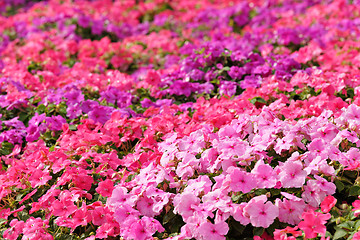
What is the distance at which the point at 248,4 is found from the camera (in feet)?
24.6

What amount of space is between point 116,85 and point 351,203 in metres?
2.82

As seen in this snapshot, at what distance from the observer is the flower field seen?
2.50 m

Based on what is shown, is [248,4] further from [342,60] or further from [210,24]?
[342,60]

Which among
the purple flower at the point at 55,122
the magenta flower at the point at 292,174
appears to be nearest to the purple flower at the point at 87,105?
the purple flower at the point at 55,122

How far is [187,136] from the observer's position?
3.16 meters

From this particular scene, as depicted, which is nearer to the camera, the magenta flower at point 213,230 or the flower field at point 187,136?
the magenta flower at point 213,230

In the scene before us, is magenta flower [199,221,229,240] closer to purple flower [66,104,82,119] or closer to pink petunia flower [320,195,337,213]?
pink petunia flower [320,195,337,213]

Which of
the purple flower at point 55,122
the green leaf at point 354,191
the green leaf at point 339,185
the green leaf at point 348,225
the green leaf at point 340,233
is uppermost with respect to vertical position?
the green leaf at point 339,185

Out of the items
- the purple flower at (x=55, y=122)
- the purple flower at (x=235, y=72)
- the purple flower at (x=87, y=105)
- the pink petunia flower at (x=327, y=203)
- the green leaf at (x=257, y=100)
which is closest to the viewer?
the pink petunia flower at (x=327, y=203)

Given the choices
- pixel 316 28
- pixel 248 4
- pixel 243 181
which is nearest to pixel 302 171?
pixel 243 181

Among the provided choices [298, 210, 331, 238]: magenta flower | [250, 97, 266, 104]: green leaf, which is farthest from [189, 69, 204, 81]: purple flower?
[298, 210, 331, 238]: magenta flower

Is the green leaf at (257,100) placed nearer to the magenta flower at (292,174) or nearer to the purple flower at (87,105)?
the magenta flower at (292,174)

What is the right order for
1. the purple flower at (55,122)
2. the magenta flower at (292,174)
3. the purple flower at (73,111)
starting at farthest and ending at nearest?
the purple flower at (73,111)
the purple flower at (55,122)
the magenta flower at (292,174)

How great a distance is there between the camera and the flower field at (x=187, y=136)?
250cm
